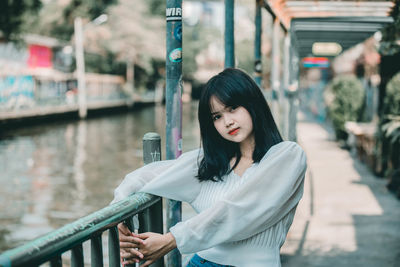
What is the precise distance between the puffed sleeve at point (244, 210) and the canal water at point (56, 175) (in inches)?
220

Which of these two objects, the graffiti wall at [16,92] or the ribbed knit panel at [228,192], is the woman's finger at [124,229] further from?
the graffiti wall at [16,92]

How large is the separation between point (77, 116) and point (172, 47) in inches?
1289

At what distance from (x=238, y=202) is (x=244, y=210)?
4 centimetres

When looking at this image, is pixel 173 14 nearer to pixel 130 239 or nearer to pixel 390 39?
pixel 130 239

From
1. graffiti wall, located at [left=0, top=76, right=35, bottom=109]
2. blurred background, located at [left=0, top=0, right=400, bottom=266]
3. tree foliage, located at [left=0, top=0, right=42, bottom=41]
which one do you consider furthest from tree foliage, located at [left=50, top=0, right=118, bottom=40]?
tree foliage, located at [left=0, top=0, right=42, bottom=41]

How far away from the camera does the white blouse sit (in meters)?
1.94

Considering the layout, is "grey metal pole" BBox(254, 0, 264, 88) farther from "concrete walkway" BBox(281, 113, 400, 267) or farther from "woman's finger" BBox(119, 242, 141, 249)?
"woman's finger" BBox(119, 242, 141, 249)

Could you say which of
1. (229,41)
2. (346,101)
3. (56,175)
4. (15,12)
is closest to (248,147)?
(229,41)

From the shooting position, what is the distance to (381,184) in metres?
9.65

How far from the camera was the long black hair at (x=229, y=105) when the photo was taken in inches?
83.6

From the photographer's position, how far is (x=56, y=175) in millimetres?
12391

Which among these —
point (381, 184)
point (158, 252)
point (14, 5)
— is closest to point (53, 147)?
point (14, 5)

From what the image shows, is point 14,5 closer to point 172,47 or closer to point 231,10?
point 231,10

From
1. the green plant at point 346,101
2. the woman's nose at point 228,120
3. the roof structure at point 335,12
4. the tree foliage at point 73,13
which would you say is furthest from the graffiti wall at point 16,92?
the woman's nose at point 228,120
